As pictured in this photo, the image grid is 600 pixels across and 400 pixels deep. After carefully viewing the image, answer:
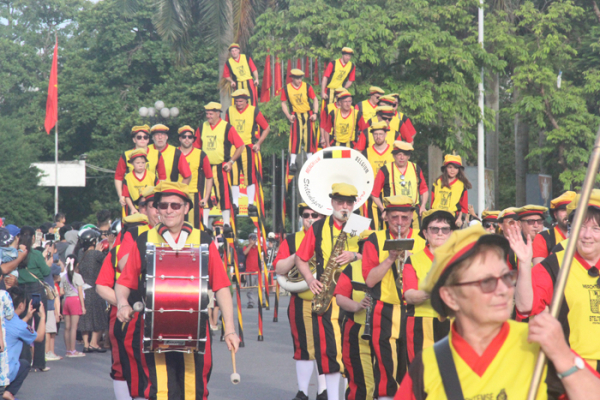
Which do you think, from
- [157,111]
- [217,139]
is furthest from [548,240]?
[157,111]

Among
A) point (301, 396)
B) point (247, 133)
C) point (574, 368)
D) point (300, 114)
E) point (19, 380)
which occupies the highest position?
point (300, 114)

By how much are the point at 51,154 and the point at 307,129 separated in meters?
36.6

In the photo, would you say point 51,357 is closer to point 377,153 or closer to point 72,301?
point 72,301

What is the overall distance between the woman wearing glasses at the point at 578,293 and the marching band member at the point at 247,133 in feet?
38.9

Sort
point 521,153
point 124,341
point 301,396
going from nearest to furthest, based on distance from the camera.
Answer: point 124,341 < point 301,396 < point 521,153

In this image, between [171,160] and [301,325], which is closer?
[301,325]

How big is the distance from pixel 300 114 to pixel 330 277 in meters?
11.5

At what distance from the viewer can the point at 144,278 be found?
21.7 feet

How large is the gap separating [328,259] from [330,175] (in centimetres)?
181

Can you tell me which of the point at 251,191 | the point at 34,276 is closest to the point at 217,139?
the point at 251,191

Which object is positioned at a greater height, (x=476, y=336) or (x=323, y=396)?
(x=476, y=336)

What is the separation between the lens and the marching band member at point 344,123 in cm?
1680

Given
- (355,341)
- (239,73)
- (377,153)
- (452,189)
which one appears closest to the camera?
(355,341)

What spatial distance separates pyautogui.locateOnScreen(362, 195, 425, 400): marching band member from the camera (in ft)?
23.0
